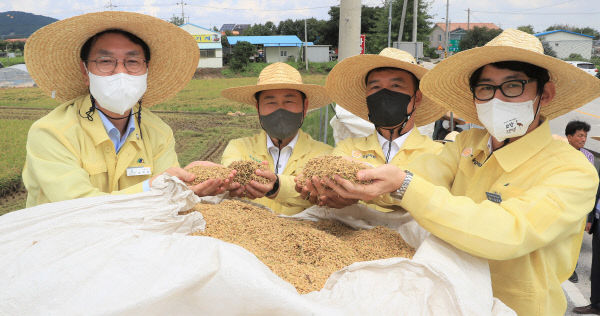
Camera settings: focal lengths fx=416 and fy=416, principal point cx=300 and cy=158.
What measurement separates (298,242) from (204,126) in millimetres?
7472

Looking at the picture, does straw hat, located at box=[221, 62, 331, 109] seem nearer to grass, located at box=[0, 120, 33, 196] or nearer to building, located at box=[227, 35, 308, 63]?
grass, located at box=[0, 120, 33, 196]

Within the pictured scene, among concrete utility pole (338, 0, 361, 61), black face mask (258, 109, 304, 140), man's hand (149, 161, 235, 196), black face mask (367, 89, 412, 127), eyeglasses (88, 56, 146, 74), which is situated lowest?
man's hand (149, 161, 235, 196)

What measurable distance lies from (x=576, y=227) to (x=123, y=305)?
158 centimetres

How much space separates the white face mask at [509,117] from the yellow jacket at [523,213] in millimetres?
50

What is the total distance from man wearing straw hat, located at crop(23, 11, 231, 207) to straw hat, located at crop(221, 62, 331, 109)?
582 mm

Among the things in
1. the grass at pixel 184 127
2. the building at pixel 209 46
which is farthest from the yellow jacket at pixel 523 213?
the building at pixel 209 46

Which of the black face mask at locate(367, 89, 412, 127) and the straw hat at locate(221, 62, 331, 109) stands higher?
the straw hat at locate(221, 62, 331, 109)

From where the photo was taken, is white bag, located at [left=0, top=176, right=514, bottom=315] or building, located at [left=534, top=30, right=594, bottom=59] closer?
white bag, located at [left=0, top=176, right=514, bottom=315]

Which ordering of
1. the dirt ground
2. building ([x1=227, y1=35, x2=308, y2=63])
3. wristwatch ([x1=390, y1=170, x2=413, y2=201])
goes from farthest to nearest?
1. building ([x1=227, y1=35, x2=308, y2=63])
2. the dirt ground
3. wristwatch ([x1=390, y1=170, x2=413, y2=201])

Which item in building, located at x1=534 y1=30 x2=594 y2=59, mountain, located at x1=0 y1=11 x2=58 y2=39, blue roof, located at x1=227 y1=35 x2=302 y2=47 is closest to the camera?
mountain, located at x1=0 y1=11 x2=58 y2=39

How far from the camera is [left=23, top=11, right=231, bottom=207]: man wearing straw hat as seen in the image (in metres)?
2.00

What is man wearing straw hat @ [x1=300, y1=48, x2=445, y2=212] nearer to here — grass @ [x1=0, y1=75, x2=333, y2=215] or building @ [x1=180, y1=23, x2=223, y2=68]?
grass @ [x1=0, y1=75, x2=333, y2=215]

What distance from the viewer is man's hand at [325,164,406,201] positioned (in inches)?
63.5

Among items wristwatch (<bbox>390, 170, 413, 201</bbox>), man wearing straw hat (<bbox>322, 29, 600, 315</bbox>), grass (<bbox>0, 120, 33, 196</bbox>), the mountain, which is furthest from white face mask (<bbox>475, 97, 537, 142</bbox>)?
A: the mountain
